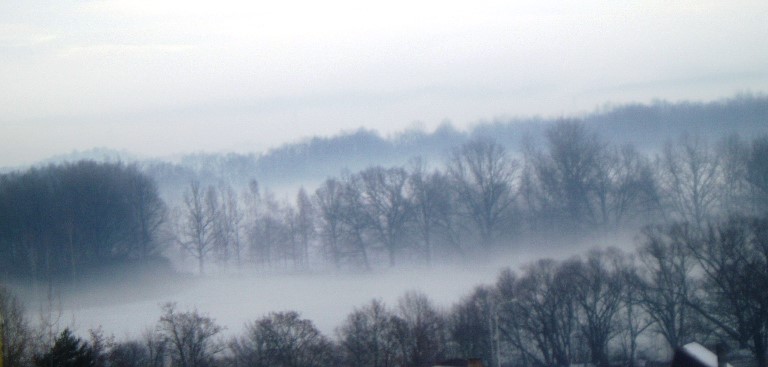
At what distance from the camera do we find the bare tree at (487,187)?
72.4 feet

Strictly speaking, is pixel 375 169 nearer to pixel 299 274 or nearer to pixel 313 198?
pixel 313 198

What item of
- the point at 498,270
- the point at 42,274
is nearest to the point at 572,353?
the point at 498,270

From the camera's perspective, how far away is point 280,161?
2844 cm

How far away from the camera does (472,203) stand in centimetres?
2248

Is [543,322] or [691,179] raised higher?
[691,179]

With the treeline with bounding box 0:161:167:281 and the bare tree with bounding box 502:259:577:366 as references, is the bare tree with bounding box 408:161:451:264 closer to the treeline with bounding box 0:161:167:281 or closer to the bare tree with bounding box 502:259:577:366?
the bare tree with bounding box 502:259:577:366

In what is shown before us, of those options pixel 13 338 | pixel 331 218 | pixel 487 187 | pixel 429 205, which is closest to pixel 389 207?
pixel 429 205

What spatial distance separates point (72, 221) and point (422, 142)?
37.0 ft

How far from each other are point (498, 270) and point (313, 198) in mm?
7501

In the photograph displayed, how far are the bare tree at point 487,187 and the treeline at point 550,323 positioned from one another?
614cm

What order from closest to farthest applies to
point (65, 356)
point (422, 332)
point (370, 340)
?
point (65, 356)
point (422, 332)
point (370, 340)

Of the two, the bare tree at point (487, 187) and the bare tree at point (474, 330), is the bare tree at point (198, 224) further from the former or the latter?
the bare tree at point (474, 330)

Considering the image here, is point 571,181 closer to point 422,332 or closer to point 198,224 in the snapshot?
point 422,332

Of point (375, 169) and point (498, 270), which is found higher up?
point (375, 169)
